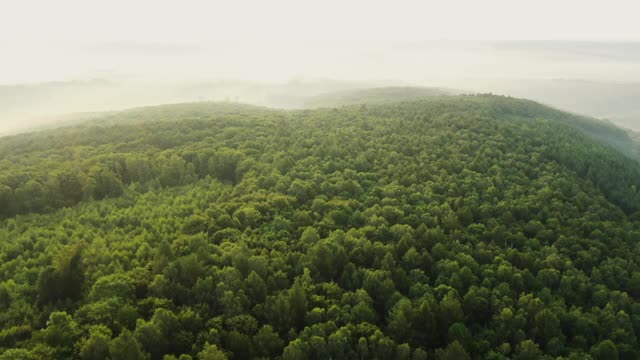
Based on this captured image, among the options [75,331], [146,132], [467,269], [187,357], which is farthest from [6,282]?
[146,132]

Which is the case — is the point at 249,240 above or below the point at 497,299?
above

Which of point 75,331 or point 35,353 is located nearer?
point 35,353

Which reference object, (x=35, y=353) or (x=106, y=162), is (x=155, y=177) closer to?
(x=106, y=162)

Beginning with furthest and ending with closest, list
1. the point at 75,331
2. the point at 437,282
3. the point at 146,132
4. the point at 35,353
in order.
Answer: the point at 146,132 → the point at 437,282 → the point at 75,331 → the point at 35,353

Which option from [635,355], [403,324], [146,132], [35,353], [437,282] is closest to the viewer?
[35,353]

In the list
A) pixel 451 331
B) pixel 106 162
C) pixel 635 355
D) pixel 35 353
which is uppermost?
pixel 106 162

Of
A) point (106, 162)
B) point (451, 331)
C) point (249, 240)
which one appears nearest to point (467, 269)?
point (451, 331)
